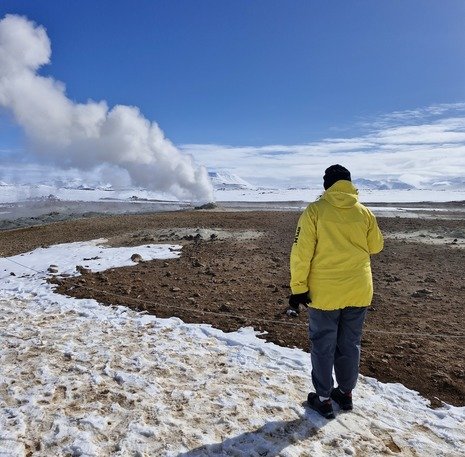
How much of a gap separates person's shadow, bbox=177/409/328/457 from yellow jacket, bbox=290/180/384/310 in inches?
41.5

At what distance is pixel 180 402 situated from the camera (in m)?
4.14

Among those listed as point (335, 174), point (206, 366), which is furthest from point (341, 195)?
point (206, 366)

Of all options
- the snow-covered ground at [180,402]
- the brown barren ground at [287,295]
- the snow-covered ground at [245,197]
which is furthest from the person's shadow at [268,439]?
the snow-covered ground at [245,197]

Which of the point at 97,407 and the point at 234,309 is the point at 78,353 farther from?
the point at 234,309

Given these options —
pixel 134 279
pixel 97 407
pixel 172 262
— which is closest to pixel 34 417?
pixel 97 407

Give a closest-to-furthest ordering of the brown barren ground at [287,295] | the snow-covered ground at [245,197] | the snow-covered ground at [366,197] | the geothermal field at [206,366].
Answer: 1. the geothermal field at [206,366]
2. the brown barren ground at [287,295]
3. the snow-covered ground at [366,197]
4. the snow-covered ground at [245,197]

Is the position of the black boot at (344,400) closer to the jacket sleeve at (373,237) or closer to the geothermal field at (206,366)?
the geothermal field at (206,366)

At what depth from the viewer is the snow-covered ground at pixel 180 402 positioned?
3504 millimetres

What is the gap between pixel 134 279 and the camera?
31.4ft

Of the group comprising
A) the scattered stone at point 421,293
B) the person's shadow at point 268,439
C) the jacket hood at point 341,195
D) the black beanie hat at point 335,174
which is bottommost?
the person's shadow at point 268,439

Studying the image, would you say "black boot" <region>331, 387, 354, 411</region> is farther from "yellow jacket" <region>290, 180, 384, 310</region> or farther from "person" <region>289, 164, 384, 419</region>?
"yellow jacket" <region>290, 180, 384, 310</region>

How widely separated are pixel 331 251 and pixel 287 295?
→ 15.1 feet

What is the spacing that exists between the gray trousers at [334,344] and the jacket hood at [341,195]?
97 cm

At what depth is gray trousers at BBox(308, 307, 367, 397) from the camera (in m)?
3.86
